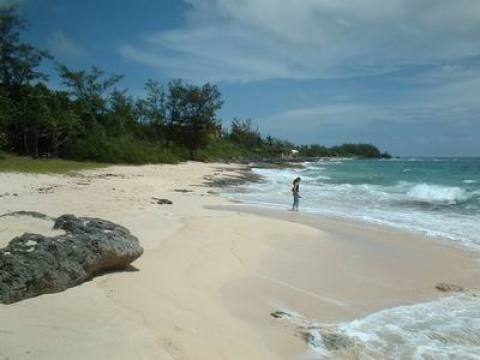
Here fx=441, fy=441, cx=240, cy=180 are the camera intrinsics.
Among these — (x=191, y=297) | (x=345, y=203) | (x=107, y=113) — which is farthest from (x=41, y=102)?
(x=191, y=297)

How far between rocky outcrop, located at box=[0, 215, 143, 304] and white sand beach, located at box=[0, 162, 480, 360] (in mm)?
171

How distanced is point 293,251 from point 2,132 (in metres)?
29.6

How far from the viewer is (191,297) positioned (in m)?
5.81

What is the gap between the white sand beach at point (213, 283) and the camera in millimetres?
4078

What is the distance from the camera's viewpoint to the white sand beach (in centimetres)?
408

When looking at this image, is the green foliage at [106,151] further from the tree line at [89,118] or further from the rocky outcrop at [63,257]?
the rocky outcrop at [63,257]

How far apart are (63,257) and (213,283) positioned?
2.41m

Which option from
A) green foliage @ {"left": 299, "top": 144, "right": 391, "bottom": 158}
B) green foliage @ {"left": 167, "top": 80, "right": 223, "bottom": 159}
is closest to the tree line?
green foliage @ {"left": 167, "top": 80, "right": 223, "bottom": 159}

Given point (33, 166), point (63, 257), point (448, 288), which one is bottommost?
point (448, 288)

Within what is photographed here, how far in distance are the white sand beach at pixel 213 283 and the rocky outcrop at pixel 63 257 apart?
0.56 ft

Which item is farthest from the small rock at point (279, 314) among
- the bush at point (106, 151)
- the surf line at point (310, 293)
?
the bush at point (106, 151)

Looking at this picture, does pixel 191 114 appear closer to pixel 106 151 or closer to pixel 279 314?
pixel 106 151

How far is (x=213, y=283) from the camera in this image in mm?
6770

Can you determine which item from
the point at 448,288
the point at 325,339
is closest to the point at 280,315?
the point at 325,339
